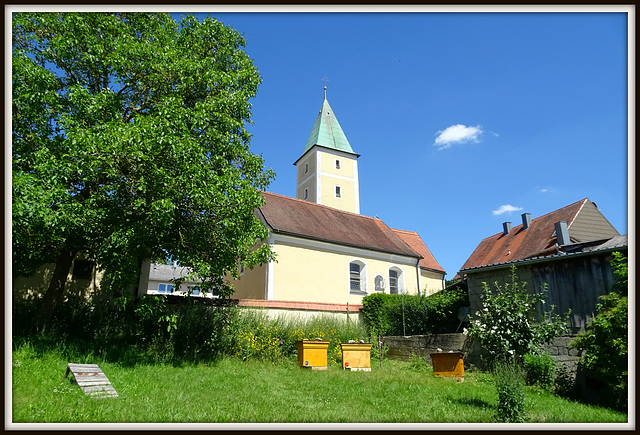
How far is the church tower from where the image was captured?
39.0 m

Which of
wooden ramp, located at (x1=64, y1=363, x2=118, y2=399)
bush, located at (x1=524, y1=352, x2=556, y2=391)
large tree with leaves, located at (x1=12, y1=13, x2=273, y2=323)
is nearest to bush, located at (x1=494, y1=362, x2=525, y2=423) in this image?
bush, located at (x1=524, y1=352, x2=556, y2=391)

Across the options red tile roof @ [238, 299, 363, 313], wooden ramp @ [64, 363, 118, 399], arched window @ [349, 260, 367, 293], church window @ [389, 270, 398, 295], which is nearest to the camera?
wooden ramp @ [64, 363, 118, 399]

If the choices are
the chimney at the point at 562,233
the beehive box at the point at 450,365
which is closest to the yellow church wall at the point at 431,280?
the chimney at the point at 562,233

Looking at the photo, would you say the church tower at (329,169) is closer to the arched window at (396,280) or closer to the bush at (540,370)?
the arched window at (396,280)

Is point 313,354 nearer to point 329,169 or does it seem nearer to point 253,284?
point 253,284

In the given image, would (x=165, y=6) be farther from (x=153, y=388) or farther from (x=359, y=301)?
(x=359, y=301)

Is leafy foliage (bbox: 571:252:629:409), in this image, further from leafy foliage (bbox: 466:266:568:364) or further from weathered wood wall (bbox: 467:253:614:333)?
weathered wood wall (bbox: 467:253:614:333)

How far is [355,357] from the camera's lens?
40.7 feet

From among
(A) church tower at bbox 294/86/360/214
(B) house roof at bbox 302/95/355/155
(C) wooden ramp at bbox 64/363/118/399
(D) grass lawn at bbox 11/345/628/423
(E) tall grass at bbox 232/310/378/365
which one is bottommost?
(D) grass lawn at bbox 11/345/628/423

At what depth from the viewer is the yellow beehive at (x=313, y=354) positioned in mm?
12086

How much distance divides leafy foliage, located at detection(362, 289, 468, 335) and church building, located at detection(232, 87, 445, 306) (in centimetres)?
364

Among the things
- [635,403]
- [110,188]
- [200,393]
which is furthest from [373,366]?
[110,188]

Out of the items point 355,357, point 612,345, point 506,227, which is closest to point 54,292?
point 355,357

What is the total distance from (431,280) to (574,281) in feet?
52.6
